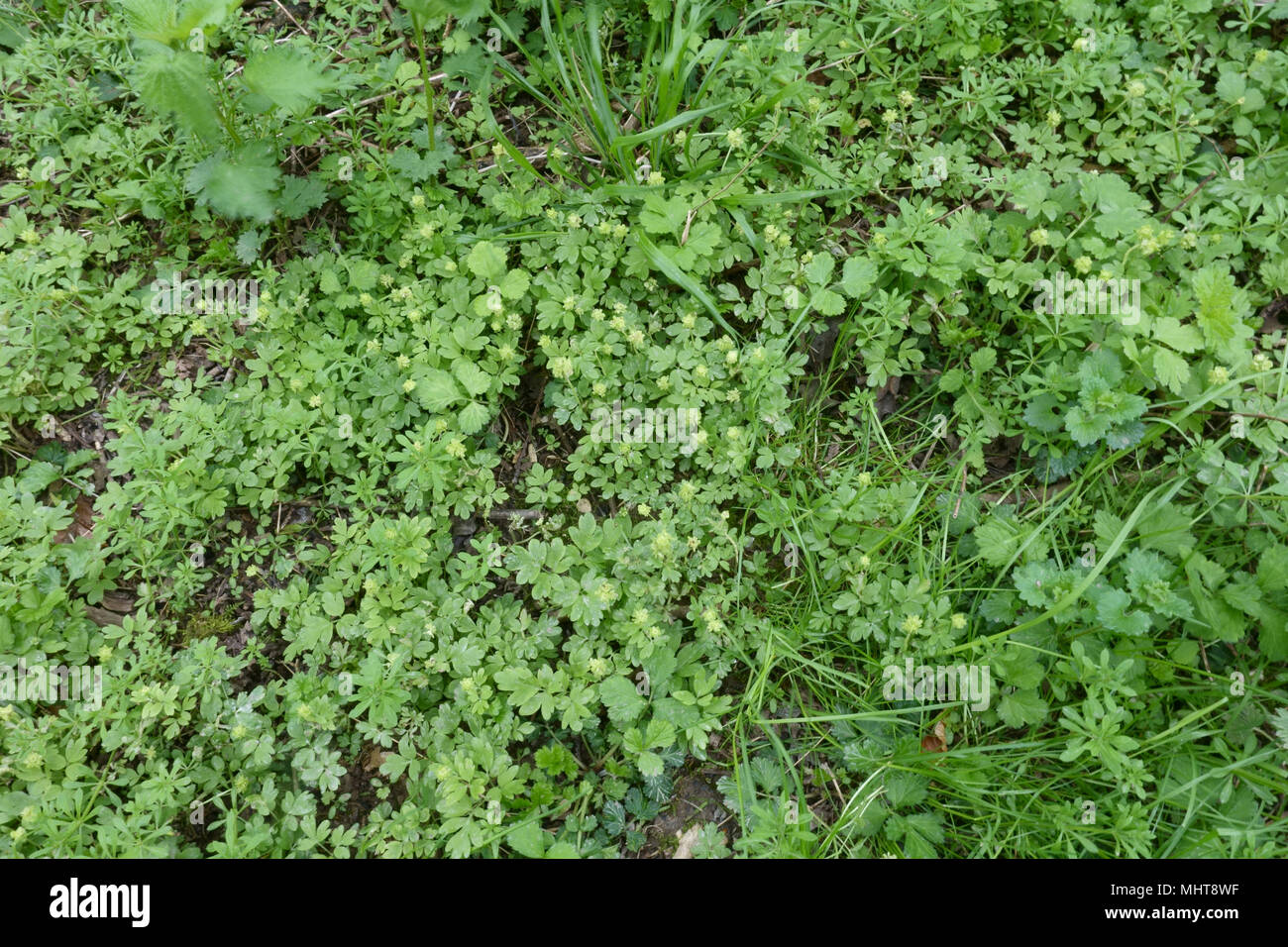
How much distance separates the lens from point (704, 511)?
3184 mm

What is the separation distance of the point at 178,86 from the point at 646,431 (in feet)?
7.73

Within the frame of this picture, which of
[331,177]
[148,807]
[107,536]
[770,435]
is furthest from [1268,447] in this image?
[107,536]

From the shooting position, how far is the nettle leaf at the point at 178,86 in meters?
2.98

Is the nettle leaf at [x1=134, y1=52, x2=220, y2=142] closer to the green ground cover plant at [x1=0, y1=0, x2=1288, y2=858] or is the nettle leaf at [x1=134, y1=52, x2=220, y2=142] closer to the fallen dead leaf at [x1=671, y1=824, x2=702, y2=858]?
the green ground cover plant at [x1=0, y1=0, x2=1288, y2=858]

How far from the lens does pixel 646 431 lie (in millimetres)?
3295

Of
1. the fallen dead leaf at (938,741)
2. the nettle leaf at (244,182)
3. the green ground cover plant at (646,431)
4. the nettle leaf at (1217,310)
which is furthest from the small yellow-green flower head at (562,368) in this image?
the nettle leaf at (1217,310)

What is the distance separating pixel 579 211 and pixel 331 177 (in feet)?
4.30

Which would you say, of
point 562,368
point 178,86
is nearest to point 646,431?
point 562,368

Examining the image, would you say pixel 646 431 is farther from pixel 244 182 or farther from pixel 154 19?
pixel 154 19

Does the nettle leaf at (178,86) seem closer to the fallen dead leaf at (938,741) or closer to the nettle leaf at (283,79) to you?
the nettle leaf at (283,79)

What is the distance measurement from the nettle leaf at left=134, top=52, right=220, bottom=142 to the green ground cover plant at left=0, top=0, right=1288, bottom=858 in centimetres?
1

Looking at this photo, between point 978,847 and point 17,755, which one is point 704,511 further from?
point 17,755

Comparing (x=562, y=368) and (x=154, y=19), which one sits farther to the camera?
(x=562, y=368)

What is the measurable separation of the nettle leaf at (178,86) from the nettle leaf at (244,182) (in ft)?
0.88
